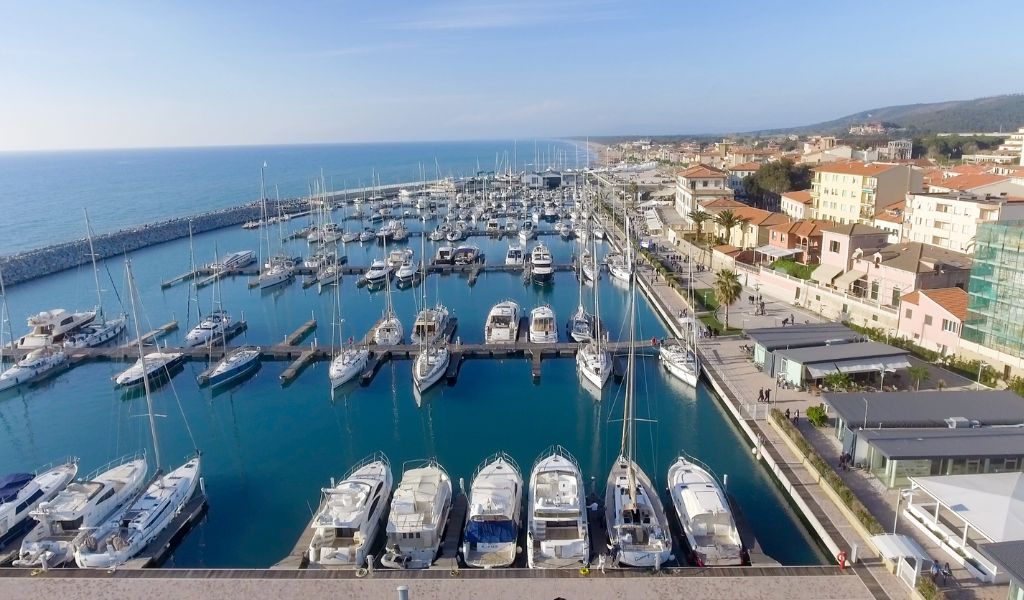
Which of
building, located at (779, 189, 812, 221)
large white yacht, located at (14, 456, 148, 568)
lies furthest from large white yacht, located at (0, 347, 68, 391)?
building, located at (779, 189, 812, 221)

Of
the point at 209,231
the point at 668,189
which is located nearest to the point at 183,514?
the point at 209,231

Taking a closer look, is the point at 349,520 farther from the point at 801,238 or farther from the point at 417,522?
the point at 801,238

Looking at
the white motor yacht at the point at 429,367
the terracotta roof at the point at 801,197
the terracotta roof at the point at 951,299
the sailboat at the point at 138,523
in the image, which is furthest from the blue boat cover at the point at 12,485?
the terracotta roof at the point at 801,197

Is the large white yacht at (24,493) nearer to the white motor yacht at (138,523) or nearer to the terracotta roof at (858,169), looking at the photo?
the white motor yacht at (138,523)

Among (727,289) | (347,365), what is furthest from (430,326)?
(727,289)

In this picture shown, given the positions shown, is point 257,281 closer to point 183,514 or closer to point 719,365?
point 183,514

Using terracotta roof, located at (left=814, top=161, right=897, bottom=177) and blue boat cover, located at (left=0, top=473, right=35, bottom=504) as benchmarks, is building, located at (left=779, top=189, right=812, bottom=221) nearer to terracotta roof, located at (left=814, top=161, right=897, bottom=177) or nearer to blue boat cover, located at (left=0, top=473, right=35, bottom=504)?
terracotta roof, located at (left=814, top=161, right=897, bottom=177)
